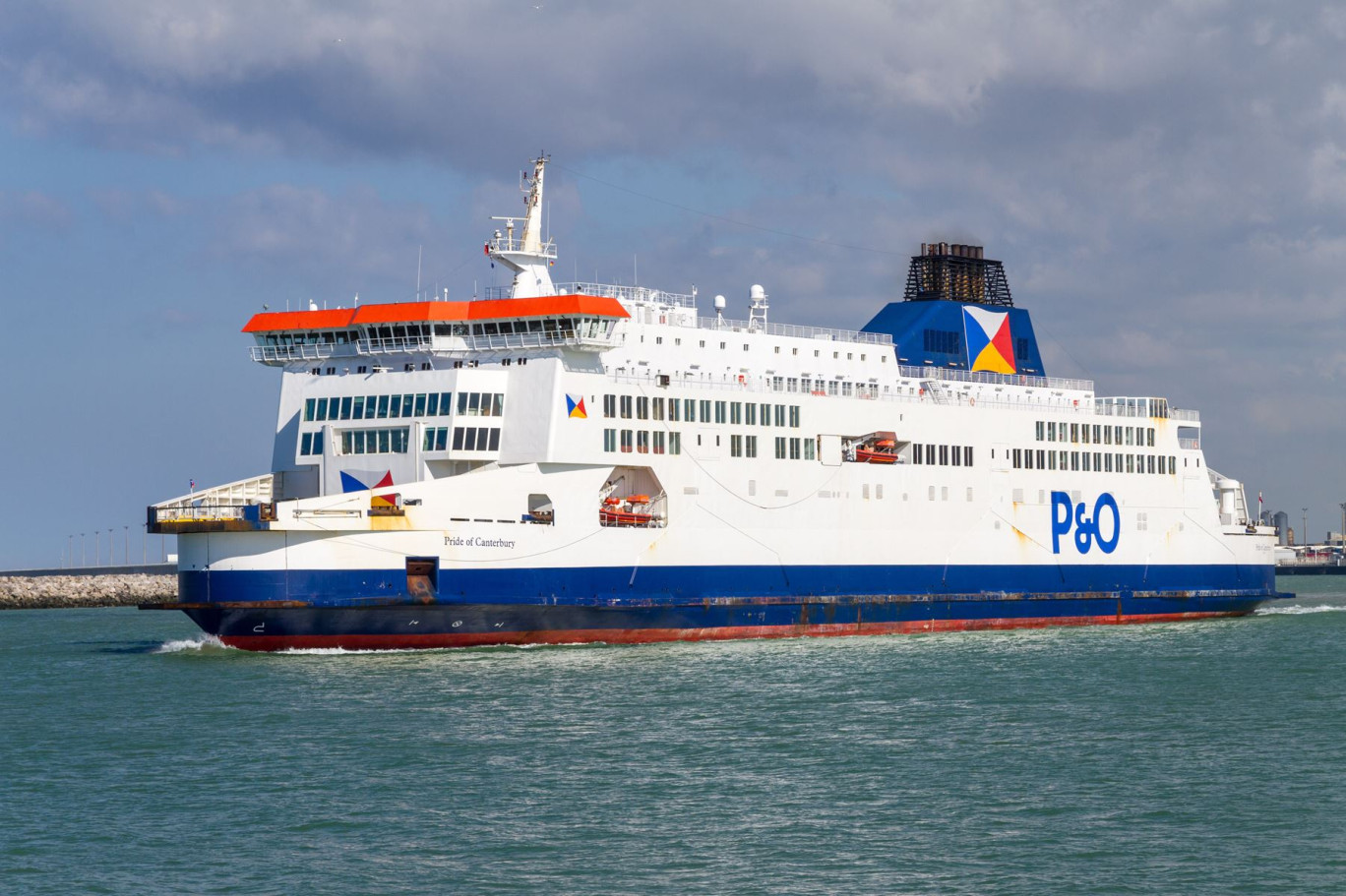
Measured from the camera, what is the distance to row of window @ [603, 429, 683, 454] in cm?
3931

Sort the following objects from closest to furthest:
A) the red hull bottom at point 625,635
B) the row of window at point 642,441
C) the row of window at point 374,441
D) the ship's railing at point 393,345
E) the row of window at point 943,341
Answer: the red hull bottom at point 625,635
the row of window at point 374,441
the row of window at point 642,441
the ship's railing at point 393,345
the row of window at point 943,341

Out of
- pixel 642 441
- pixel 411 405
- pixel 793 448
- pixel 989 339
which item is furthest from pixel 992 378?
pixel 411 405

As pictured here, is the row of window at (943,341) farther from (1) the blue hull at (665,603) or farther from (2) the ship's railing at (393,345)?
(2) the ship's railing at (393,345)

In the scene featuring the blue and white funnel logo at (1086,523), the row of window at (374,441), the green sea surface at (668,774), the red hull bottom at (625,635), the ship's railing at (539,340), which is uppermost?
the ship's railing at (539,340)

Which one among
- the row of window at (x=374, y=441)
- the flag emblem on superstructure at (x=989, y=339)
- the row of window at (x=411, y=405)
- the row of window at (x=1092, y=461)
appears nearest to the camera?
the row of window at (x=411, y=405)

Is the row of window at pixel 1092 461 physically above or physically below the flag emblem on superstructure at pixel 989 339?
below

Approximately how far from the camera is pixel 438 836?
19.6 meters

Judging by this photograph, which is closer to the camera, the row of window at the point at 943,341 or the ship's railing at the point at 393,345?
the ship's railing at the point at 393,345

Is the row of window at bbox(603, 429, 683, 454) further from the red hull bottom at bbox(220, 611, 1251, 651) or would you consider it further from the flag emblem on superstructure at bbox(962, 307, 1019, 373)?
the flag emblem on superstructure at bbox(962, 307, 1019, 373)

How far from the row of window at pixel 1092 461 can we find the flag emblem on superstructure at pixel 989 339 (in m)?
4.12

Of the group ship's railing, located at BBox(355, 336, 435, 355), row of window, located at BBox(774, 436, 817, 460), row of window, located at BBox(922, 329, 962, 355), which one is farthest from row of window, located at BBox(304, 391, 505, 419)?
row of window, located at BBox(922, 329, 962, 355)

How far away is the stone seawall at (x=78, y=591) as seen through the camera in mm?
78125

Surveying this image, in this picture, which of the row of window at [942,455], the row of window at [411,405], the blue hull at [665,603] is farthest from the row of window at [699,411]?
the row of window at [942,455]

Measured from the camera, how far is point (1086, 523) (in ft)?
161
